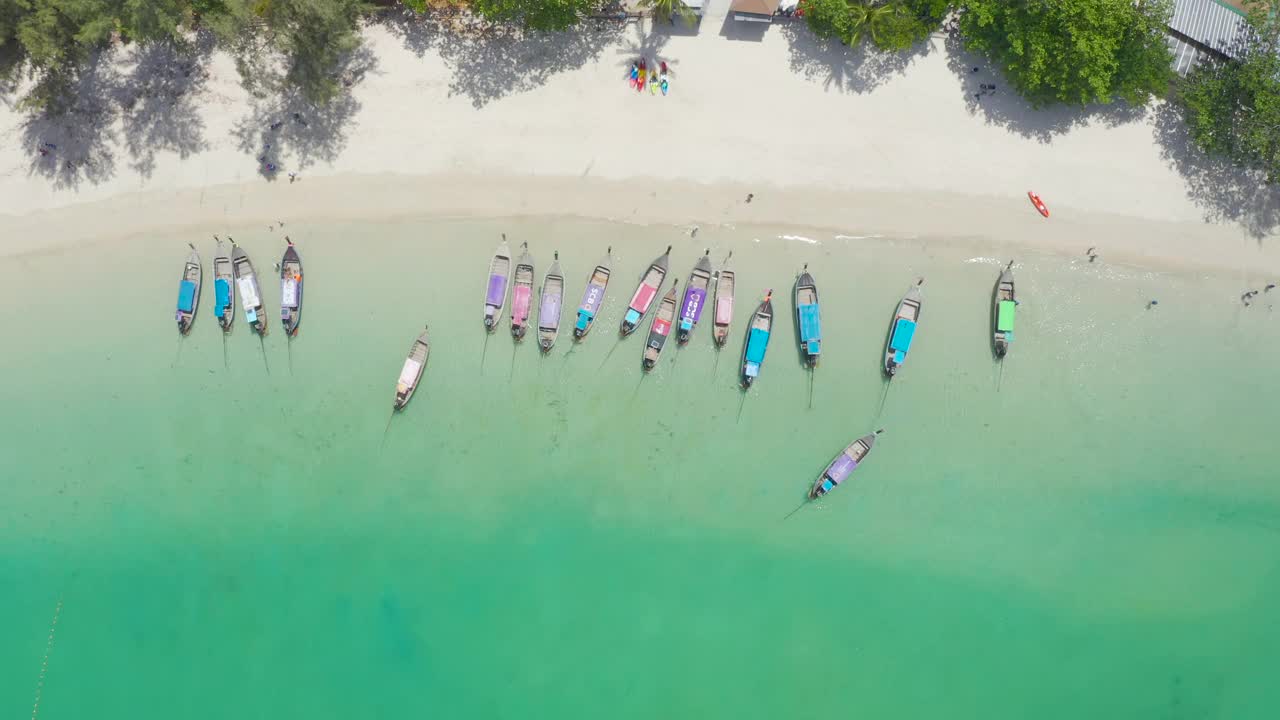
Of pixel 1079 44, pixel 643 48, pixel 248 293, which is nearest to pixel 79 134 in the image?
pixel 248 293

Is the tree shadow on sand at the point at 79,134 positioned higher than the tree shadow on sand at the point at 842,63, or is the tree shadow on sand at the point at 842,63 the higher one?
the tree shadow on sand at the point at 842,63

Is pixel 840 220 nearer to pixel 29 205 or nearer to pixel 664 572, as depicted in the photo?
pixel 664 572

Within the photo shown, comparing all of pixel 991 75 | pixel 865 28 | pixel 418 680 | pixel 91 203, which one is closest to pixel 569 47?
pixel 865 28

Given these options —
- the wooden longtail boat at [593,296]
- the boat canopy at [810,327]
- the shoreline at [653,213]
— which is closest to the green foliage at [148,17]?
the shoreline at [653,213]

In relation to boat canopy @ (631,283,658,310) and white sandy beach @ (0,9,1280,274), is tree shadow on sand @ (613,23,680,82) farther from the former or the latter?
boat canopy @ (631,283,658,310)

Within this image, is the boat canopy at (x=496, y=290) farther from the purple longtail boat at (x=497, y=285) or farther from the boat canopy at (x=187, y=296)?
the boat canopy at (x=187, y=296)

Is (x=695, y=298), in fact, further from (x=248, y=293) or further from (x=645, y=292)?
(x=248, y=293)

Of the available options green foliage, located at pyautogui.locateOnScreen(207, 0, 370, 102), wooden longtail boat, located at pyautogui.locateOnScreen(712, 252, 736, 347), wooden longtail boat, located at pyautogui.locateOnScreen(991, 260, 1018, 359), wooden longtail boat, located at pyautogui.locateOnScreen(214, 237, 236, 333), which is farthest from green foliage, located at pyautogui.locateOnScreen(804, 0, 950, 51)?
wooden longtail boat, located at pyautogui.locateOnScreen(214, 237, 236, 333)
